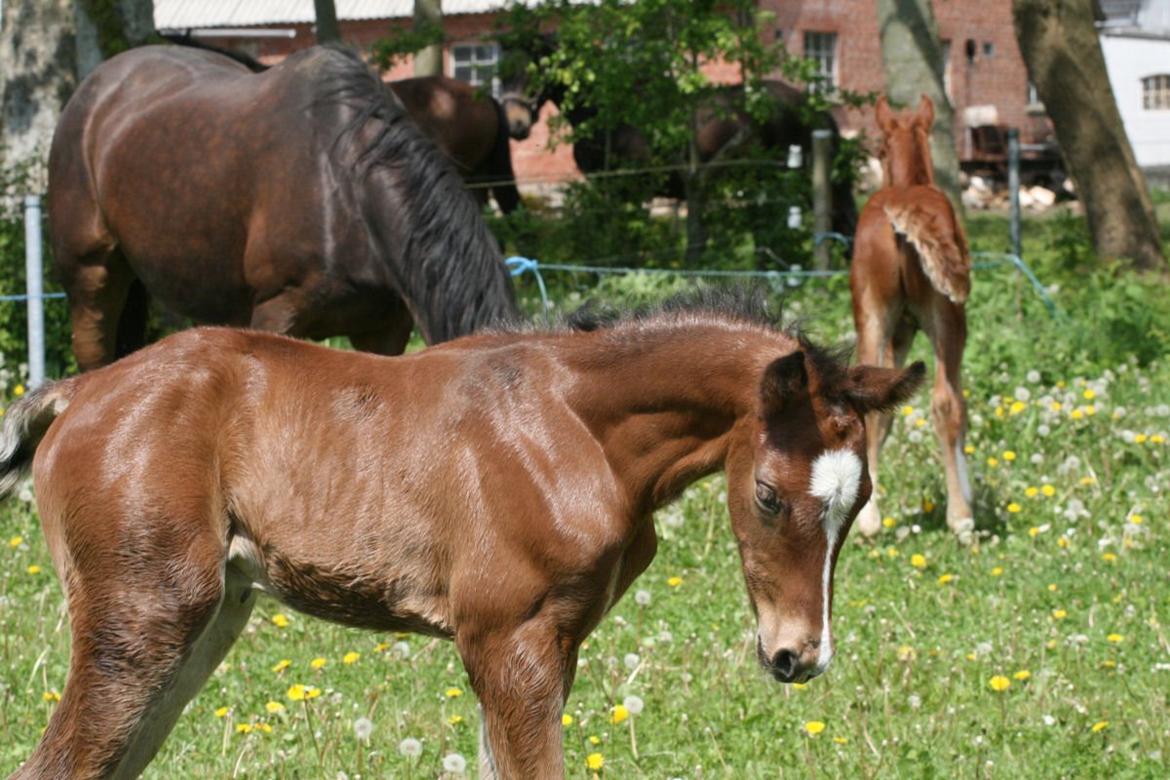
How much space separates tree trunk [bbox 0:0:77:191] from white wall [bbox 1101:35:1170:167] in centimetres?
2894

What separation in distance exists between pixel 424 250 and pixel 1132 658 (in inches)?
115

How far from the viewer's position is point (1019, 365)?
32.3ft

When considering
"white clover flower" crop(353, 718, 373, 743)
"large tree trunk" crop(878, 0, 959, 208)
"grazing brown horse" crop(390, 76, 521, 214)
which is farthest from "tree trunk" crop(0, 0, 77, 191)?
"white clover flower" crop(353, 718, 373, 743)

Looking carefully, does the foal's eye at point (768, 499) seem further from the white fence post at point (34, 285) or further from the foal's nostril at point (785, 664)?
the white fence post at point (34, 285)

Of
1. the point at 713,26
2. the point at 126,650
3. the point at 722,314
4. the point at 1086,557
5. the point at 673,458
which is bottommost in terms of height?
the point at 1086,557

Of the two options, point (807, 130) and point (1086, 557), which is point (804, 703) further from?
point (807, 130)

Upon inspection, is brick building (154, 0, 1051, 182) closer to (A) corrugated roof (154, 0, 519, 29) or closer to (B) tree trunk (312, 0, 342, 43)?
(A) corrugated roof (154, 0, 519, 29)

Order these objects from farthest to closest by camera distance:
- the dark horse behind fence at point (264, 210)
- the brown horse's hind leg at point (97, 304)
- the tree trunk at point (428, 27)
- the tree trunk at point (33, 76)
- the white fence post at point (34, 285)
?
the tree trunk at point (428, 27) → the tree trunk at point (33, 76) → the white fence post at point (34, 285) → the brown horse's hind leg at point (97, 304) → the dark horse behind fence at point (264, 210)

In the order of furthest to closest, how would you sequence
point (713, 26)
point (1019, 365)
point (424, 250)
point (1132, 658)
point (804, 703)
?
point (713, 26) → point (1019, 365) → point (424, 250) → point (1132, 658) → point (804, 703)

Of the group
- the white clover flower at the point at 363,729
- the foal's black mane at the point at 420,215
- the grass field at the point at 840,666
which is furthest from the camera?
the foal's black mane at the point at 420,215

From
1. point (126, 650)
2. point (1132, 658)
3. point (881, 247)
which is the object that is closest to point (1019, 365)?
point (881, 247)

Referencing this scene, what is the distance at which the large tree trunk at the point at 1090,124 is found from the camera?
43.5 feet

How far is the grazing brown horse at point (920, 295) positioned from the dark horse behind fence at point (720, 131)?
15.9 ft

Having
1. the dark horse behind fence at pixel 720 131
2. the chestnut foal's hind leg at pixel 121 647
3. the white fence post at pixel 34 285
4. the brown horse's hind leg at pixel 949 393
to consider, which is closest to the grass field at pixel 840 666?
the brown horse's hind leg at pixel 949 393
